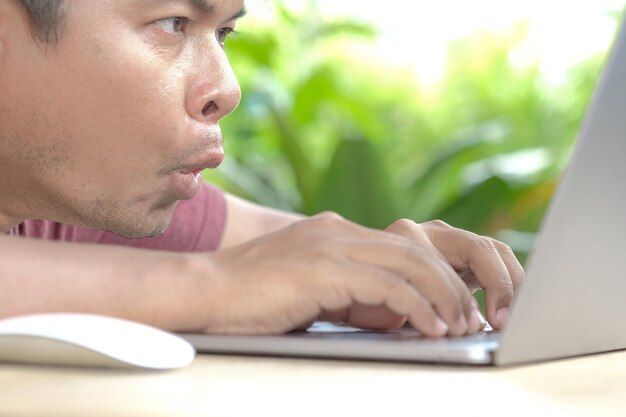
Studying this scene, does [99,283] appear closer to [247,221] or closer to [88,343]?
[88,343]

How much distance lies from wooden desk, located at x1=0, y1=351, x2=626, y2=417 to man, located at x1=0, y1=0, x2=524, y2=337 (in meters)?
0.07

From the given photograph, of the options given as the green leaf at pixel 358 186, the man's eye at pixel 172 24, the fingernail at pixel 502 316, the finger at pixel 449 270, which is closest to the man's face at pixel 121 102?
the man's eye at pixel 172 24

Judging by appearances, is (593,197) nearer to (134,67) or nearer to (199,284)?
(199,284)

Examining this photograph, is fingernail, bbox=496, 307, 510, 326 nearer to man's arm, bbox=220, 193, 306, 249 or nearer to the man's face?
the man's face

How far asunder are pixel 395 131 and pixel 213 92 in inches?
144

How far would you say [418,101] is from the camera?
4363mm

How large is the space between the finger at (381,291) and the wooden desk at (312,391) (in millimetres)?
62

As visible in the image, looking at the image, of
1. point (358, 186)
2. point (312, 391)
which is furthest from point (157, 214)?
point (358, 186)

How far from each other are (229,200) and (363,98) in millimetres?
3099

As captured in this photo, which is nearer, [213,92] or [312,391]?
[312,391]

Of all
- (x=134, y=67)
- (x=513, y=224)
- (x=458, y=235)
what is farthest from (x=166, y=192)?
(x=513, y=224)

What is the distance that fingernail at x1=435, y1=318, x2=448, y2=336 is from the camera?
52cm

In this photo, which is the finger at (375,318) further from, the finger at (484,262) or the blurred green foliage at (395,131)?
the blurred green foliage at (395,131)

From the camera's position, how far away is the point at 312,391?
381 millimetres
